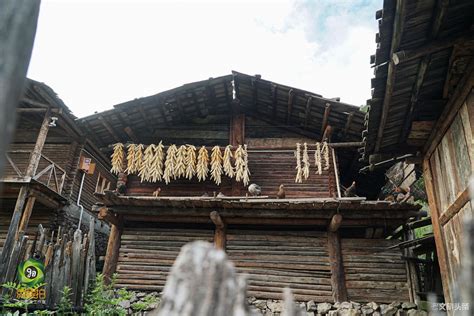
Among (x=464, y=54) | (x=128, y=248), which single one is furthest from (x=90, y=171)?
(x=464, y=54)

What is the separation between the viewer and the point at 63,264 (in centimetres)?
612

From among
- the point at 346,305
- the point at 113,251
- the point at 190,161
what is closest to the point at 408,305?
the point at 346,305

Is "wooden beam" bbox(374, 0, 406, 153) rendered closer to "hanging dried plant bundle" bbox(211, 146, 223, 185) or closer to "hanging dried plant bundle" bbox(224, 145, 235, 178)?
"hanging dried plant bundle" bbox(224, 145, 235, 178)

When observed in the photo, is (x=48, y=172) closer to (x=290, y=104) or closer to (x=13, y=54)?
(x=290, y=104)

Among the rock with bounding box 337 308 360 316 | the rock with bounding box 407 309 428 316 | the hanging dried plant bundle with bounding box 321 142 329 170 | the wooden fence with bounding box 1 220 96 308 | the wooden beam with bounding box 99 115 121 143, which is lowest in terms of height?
the rock with bounding box 337 308 360 316

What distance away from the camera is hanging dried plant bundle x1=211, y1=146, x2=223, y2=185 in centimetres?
1005

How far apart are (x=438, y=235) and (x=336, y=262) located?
3395mm

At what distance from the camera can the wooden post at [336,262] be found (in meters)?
8.56

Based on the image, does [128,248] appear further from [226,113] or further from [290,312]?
[290,312]

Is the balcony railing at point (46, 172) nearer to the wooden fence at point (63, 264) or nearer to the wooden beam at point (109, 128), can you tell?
the wooden beam at point (109, 128)

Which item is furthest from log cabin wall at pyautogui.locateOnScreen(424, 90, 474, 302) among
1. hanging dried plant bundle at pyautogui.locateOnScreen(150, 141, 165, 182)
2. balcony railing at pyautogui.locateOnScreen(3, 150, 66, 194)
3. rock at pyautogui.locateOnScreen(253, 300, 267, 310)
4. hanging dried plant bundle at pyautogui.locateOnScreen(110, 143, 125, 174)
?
balcony railing at pyautogui.locateOnScreen(3, 150, 66, 194)

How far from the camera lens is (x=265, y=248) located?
30.6 ft

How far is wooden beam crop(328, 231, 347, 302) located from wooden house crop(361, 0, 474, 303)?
10.6 ft

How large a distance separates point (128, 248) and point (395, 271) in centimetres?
676
